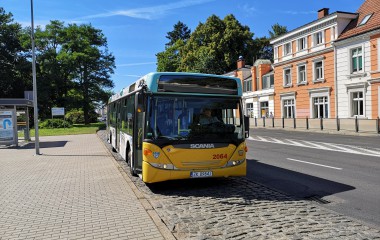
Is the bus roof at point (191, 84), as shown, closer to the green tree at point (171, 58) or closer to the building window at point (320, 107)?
the building window at point (320, 107)

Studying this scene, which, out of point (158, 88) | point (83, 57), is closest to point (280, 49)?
point (83, 57)

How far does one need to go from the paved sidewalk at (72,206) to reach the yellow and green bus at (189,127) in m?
1.12

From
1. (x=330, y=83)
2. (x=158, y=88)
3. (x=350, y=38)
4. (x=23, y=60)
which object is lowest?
(x=158, y=88)

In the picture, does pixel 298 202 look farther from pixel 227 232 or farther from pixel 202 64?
pixel 202 64

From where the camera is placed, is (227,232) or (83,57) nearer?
(227,232)

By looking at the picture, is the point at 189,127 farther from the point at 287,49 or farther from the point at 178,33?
the point at 178,33

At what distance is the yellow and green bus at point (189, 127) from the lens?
7.74 m

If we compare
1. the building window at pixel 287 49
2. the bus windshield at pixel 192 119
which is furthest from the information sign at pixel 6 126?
the building window at pixel 287 49

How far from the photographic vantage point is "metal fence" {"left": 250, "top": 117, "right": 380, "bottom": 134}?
25422mm

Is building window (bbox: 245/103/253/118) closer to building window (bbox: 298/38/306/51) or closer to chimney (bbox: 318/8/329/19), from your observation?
building window (bbox: 298/38/306/51)

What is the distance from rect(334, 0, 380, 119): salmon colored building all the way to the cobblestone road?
2550cm

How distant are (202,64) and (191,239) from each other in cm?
5686

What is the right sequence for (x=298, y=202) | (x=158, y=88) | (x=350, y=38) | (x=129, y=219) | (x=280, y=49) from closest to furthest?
(x=129, y=219) < (x=298, y=202) < (x=158, y=88) < (x=350, y=38) < (x=280, y=49)

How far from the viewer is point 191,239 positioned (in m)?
4.81
